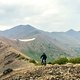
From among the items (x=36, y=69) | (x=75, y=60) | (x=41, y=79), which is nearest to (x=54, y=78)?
(x=41, y=79)

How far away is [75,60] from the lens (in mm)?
59406

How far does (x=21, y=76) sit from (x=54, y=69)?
5.97 metres

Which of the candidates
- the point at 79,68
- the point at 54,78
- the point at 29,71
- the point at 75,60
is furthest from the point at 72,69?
the point at 75,60

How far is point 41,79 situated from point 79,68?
6496 mm

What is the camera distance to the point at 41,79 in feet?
148

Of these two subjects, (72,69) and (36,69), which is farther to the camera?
(36,69)

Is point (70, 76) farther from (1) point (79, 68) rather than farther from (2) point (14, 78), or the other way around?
(2) point (14, 78)

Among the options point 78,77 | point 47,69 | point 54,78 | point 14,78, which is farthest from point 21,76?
point 78,77

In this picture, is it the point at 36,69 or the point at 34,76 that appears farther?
the point at 36,69

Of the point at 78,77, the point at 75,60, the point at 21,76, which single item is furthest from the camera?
the point at 75,60

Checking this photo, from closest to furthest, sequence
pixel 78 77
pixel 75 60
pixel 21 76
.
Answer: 1. pixel 78 77
2. pixel 21 76
3. pixel 75 60

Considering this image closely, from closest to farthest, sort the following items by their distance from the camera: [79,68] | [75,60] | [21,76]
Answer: [79,68] < [21,76] < [75,60]

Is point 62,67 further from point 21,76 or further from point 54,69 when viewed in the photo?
point 21,76

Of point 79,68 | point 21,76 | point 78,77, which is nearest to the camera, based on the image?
point 78,77
